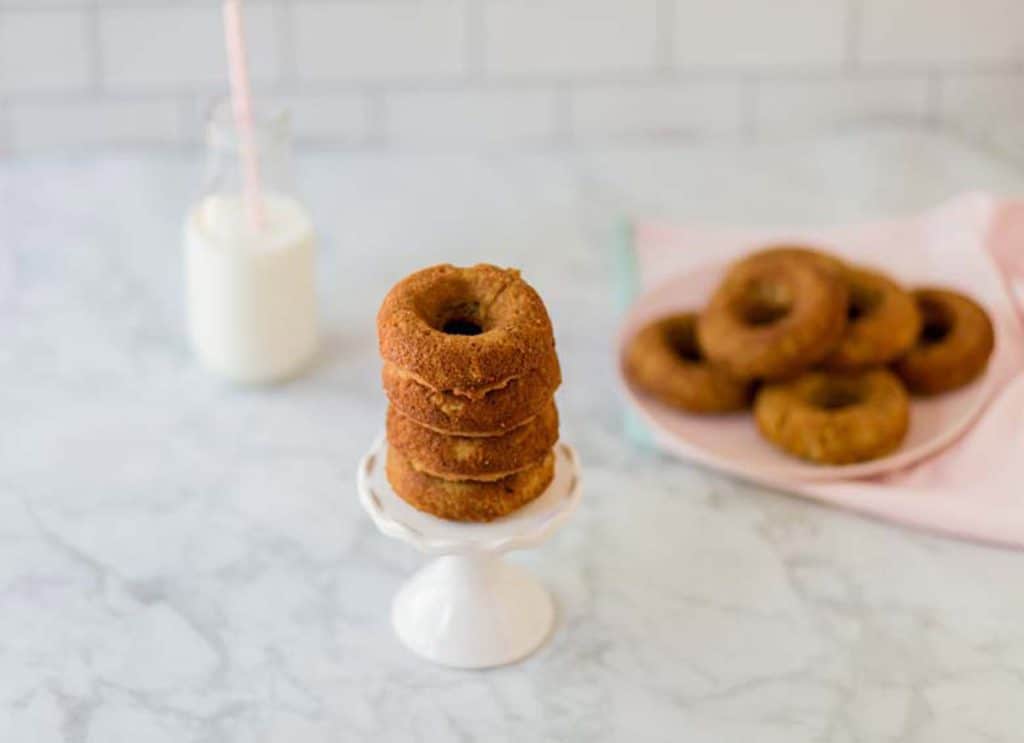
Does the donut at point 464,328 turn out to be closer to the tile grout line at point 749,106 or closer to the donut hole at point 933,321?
the donut hole at point 933,321

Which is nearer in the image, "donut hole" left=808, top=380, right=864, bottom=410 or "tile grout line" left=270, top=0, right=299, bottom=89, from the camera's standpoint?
"donut hole" left=808, top=380, right=864, bottom=410

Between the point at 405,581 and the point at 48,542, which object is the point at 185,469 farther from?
the point at 405,581

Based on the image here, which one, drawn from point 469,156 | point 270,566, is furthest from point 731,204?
point 270,566

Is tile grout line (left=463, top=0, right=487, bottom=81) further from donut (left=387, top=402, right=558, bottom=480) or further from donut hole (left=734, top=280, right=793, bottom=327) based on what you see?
donut (left=387, top=402, right=558, bottom=480)

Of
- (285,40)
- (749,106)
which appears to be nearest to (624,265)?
(749,106)

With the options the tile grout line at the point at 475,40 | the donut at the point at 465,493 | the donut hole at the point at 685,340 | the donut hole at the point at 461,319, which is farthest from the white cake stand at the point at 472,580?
the tile grout line at the point at 475,40

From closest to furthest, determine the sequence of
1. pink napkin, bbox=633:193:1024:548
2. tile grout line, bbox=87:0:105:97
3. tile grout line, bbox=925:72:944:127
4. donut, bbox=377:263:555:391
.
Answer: donut, bbox=377:263:555:391 → pink napkin, bbox=633:193:1024:548 → tile grout line, bbox=87:0:105:97 → tile grout line, bbox=925:72:944:127

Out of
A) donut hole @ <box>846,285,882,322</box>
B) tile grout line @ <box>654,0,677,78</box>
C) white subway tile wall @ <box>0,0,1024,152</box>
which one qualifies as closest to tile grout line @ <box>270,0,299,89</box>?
white subway tile wall @ <box>0,0,1024,152</box>
